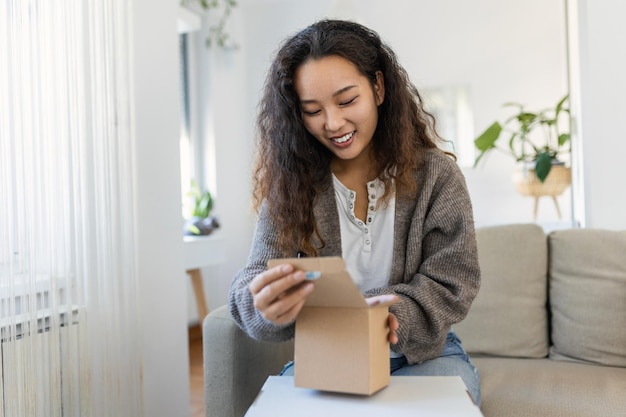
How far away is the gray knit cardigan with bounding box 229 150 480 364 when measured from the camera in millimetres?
1127

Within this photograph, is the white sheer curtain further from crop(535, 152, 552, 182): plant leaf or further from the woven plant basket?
the woven plant basket

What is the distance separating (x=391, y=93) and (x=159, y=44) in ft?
2.49

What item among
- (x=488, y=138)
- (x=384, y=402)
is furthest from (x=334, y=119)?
(x=488, y=138)

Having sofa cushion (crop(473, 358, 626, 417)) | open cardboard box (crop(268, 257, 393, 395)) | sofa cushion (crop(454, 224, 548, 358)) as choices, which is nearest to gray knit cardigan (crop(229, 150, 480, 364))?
open cardboard box (crop(268, 257, 393, 395))

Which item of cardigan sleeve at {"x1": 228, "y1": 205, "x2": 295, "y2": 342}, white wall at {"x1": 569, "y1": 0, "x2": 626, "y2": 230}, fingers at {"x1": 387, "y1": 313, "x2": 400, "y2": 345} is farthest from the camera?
white wall at {"x1": 569, "y1": 0, "x2": 626, "y2": 230}

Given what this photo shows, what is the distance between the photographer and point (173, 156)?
1.76 metres

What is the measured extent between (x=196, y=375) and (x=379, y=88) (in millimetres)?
2129

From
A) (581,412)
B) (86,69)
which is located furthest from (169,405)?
(581,412)

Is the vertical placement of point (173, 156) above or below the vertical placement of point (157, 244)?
above

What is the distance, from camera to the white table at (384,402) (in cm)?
88

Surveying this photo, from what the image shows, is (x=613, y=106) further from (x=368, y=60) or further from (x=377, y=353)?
(x=377, y=353)

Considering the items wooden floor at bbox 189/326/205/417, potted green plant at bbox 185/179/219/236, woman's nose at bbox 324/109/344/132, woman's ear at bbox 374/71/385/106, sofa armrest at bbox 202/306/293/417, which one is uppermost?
woman's ear at bbox 374/71/385/106

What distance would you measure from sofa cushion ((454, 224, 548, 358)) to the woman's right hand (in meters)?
0.93

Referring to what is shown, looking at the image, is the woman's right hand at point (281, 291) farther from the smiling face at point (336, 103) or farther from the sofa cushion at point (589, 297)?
the sofa cushion at point (589, 297)
